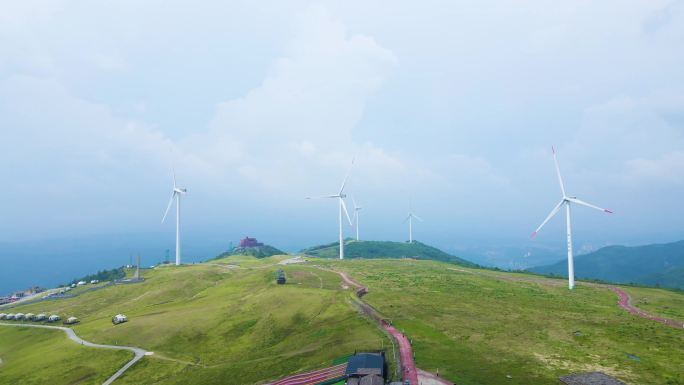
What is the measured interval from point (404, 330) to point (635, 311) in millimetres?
52704

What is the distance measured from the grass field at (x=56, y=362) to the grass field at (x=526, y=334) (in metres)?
54.2

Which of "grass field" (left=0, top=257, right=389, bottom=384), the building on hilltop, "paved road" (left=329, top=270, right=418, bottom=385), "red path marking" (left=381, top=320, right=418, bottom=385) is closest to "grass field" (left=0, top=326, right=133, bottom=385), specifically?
"grass field" (left=0, top=257, right=389, bottom=384)

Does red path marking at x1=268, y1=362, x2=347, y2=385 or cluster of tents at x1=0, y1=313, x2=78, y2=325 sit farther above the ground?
red path marking at x1=268, y1=362, x2=347, y2=385

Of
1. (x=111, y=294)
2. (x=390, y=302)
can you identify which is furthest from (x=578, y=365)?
(x=111, y=294)

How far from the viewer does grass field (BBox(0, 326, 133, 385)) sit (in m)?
74.0

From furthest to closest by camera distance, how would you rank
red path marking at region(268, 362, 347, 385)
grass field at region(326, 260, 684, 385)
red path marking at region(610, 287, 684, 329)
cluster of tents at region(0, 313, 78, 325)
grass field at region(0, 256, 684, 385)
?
cluster of tents at region(0, 313, 78, 325) < red path marking at region(610, 287, 684, 329) < grass field at region(0, 256, 684, 385) < red path marking at region(268, 362, 347, 385) < grass field at region(326, 260, 684, 385)

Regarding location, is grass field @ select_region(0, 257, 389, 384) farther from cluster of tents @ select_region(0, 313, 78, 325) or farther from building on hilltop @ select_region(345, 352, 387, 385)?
building on hilltop @ select_region(345, 352, 387, 385)

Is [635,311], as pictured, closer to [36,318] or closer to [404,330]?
[404,330]

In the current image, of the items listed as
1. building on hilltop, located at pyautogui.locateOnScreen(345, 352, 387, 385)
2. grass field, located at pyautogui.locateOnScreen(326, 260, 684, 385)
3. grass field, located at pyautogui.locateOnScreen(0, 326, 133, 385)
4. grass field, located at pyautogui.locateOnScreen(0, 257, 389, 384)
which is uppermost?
building on hilltop, located at pyautogui.locateOnScreen(345, 352, 387, 385)

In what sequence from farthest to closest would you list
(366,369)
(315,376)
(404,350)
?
(404,350)
(315,376)
(366,369)

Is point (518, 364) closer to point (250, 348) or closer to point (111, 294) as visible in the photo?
point (250, 348)

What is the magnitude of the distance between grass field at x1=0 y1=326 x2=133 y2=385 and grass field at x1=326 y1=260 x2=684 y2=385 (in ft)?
178

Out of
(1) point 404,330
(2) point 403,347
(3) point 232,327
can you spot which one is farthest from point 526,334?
(3) point 232,327

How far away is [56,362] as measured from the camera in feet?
266
